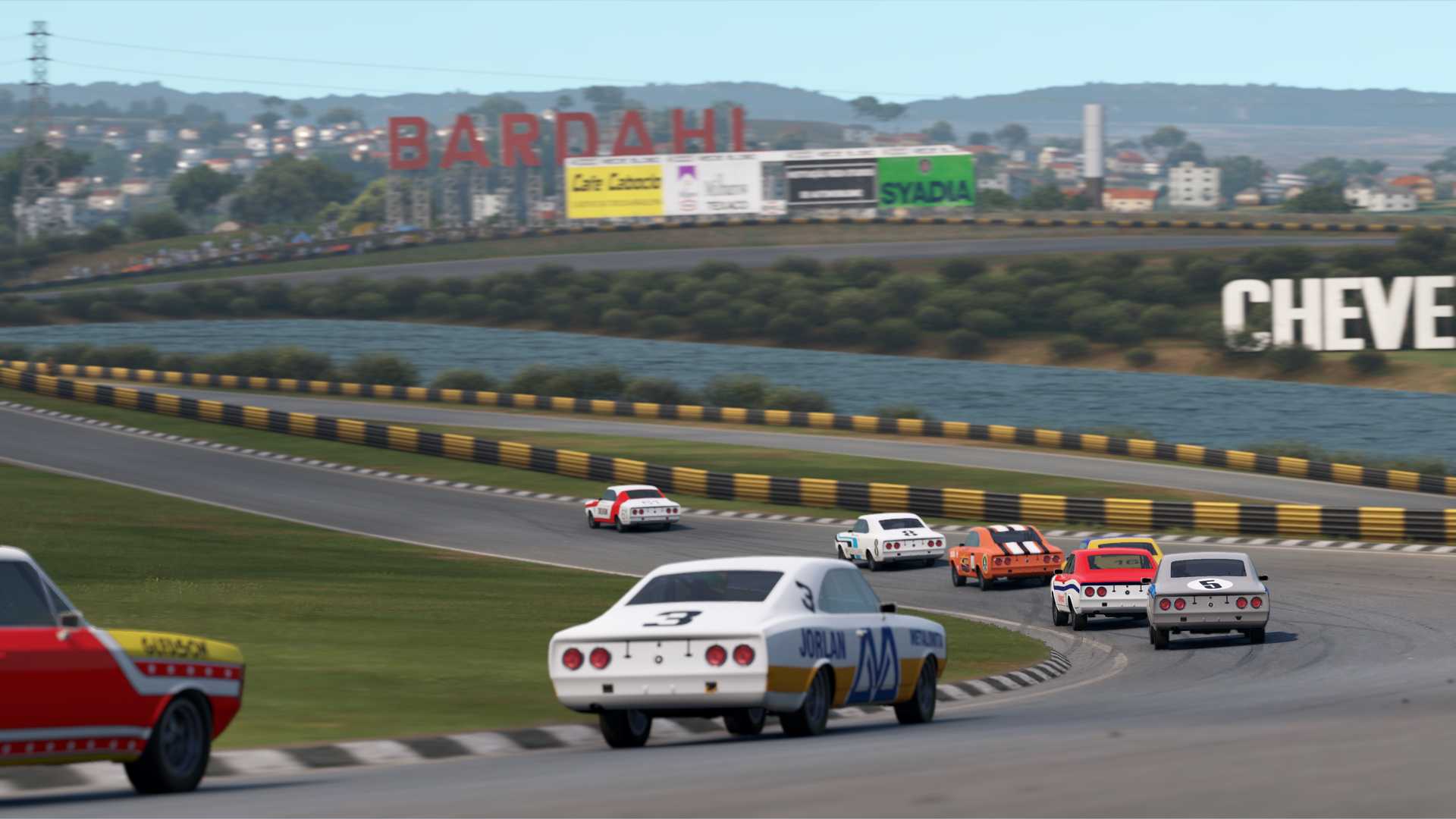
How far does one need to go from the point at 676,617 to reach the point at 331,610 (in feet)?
34.0

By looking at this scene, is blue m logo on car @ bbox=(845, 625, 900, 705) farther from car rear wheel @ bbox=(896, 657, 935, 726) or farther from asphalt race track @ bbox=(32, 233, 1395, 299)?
asphalt race track @ bbox=(32, 233, 1395, 299)

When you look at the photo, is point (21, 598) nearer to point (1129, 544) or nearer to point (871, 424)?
point (1129, 544)

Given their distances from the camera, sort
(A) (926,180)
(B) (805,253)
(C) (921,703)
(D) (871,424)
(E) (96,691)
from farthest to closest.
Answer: (A) (926,180)
(B) (805,253)
(D) (871,424)
(C) (921,703)
(E) (96,691)

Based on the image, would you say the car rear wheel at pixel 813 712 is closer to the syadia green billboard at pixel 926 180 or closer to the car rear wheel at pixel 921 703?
the car rear wheel at pixel 921 703

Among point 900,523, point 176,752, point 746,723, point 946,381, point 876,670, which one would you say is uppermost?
point 176,752

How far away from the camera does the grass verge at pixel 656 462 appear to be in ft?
150

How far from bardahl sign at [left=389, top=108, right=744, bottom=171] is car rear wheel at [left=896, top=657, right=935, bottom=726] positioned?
13331 cm

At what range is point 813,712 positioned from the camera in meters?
13.0

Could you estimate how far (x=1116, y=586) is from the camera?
26.4 metres

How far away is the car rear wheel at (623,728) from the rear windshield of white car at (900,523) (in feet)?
73.1

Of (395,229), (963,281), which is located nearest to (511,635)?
(963,281)

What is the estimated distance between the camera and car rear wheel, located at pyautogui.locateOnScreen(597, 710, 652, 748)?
12898 millimetres

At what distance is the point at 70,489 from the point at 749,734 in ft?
96.3

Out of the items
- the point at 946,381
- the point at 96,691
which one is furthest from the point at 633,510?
the point at 946,381
